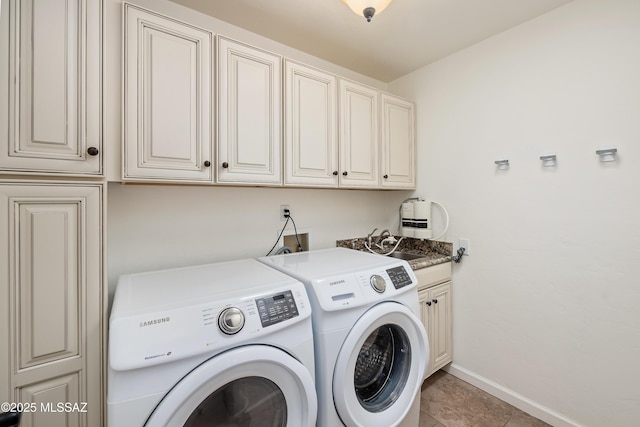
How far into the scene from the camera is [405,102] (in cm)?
232

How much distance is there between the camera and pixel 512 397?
5.98 ft

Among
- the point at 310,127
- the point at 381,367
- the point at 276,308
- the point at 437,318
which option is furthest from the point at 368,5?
the point at 437,318

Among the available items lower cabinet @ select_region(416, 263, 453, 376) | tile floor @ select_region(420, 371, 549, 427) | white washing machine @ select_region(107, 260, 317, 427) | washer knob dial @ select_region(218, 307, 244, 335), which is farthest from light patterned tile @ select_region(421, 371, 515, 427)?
washer knob dial @ select_region(218, 307, 244, 335)

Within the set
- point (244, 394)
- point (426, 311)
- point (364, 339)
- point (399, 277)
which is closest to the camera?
point (244, 394)

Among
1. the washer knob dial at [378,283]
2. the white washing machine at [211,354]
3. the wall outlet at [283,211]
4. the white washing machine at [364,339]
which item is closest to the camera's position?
the white washing machine at [211,354]

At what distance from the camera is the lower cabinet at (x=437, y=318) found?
6.28 ft

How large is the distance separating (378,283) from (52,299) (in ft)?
4.24

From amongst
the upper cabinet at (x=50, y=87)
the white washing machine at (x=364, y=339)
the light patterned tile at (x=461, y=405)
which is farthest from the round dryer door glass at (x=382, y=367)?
the upper cabinet at (x=50, y=87)

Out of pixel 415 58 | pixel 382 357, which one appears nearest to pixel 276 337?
pixel 382 357

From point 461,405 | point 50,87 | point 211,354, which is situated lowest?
point 461,405

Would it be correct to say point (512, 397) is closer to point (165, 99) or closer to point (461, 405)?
point (461, 405)

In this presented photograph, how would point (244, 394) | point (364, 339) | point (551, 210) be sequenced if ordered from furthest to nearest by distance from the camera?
point (551, 210)
point (364, 339)
point (244, 394)

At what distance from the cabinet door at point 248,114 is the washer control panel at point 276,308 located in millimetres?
696

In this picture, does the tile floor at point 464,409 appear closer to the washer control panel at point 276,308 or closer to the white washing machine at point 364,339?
the white washing machine at point 364,339
